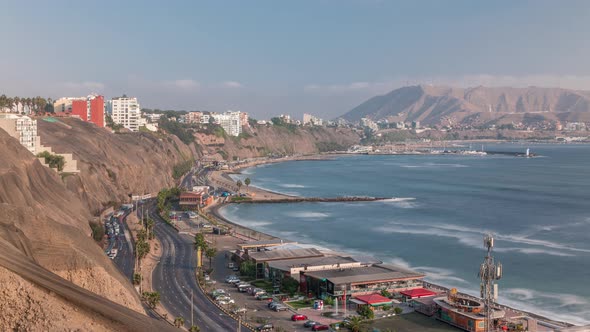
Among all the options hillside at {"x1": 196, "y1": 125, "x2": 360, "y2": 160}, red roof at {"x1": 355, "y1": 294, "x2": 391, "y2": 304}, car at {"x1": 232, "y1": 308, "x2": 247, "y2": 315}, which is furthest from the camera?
hillside at {"x1": 196, "y1": 125, "x2": 360, "y2": 160}

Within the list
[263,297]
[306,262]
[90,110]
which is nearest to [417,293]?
[306,262]

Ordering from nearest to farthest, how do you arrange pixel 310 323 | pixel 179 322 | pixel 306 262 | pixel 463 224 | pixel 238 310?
pixel 179 322 < pixel 310 323 < pixel 238 310 < pixel 306 262 < pixel 463 224

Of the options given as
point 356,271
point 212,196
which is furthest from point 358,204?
point 356,271

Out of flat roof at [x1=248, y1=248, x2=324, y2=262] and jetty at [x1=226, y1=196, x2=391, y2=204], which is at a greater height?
flat roof at [x1=248, y1=248, x2=324, y2=262]

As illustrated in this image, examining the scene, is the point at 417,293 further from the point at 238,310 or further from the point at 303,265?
the point at 238,310

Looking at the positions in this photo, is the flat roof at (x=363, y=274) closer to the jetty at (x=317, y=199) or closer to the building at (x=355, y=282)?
the building at (x=355, y=282)

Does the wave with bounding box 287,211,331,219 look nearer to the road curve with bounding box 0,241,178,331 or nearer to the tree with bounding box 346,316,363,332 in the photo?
the tree with bounding box 346,316,363,332

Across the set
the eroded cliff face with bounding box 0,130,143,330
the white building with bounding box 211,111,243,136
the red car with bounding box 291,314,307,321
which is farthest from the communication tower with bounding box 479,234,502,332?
the white building with bounding box 211,111,243,136
